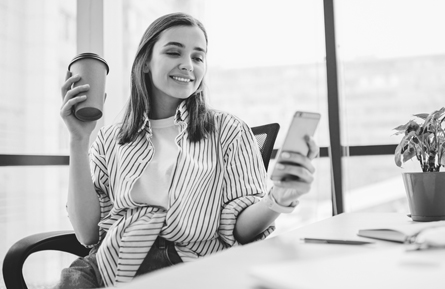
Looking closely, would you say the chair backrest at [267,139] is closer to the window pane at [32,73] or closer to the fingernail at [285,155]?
the fingernail at [285,155]

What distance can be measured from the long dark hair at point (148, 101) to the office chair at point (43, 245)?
→ 7.6 inches

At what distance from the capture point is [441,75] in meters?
2.81

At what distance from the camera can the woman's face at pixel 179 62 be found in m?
1.40

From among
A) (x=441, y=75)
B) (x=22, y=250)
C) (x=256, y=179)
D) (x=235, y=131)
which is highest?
(x=441, y=75)

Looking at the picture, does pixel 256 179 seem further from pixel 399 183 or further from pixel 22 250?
pixel 399 183

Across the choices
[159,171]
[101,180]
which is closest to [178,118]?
[159,171]

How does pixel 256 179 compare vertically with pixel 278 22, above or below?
below

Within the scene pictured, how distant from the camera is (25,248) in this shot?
44.1 inches

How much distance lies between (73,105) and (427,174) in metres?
0.89

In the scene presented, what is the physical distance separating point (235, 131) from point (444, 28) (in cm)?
210

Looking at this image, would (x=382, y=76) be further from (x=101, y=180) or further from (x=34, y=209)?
(x=34, y=209)

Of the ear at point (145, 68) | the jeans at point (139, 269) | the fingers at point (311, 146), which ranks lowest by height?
the jeans at point (139, 269)

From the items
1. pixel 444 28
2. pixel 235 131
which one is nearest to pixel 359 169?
pixel 444 28

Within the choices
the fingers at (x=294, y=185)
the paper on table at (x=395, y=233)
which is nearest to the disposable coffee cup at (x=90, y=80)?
the fingers at (x=294, y=185)
